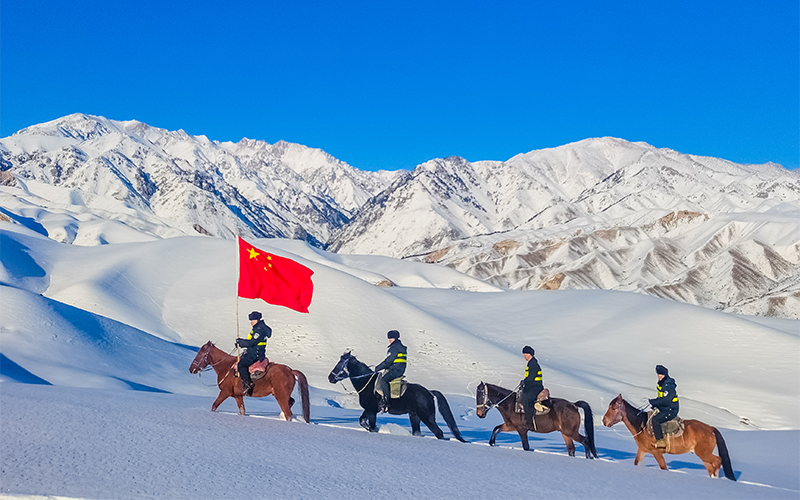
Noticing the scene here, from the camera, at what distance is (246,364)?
12609mm

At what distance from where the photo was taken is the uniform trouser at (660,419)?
1127 cm

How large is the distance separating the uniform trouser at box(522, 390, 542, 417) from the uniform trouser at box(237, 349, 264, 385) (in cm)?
526

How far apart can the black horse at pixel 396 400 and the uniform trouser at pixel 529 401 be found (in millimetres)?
1391

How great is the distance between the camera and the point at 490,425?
18234 millimetres

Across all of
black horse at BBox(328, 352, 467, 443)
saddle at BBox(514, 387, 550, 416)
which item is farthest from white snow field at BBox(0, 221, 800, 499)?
saddle at BBox(514, 387, 550, 416)

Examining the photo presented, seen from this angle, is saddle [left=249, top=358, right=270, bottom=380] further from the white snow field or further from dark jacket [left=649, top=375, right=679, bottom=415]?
dark jacket [left=649, top=375, right=679, bottom=415]

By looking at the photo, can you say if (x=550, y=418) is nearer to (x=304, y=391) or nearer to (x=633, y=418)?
(x=633, y=418)

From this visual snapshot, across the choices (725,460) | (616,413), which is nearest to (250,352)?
(616,413)

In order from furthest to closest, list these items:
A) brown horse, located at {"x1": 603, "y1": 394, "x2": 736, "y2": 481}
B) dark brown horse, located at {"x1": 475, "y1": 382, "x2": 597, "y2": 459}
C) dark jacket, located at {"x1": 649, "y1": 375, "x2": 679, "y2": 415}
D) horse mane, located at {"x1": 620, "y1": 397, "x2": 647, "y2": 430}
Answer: dark brown horse, located at {"x1": 475, "y1": 382, "x2": 597, "y2": 459}, horse mane, located at {"x1": 620, "y1": 397, "x2": 647, "y2": 430}, dark jacket, located at {"x1": 649, "y1": 375, "x2": 679, "y2": 415}, brown horse, located at {"x1": 603, "y1": 394, "x2": 736, "y2": 481}

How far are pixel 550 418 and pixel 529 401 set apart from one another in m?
0.51

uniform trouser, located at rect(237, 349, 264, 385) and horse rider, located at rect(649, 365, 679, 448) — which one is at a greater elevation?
horse rider, located at rect(649, 365, 679, 448)

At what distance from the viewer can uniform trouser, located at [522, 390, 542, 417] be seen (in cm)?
1202

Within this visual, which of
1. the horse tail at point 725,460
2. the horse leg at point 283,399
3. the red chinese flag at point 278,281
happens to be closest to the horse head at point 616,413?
the horse tail at point 725,460

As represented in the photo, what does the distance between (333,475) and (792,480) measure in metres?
9.02
